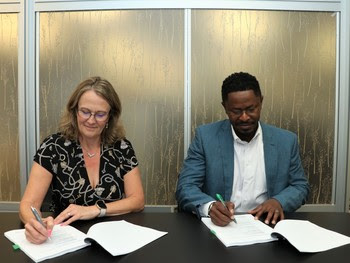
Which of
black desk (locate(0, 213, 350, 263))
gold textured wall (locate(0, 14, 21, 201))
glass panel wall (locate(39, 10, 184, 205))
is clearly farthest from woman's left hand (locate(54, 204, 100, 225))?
gold textured wall (locate(0, 14, 21, 201))

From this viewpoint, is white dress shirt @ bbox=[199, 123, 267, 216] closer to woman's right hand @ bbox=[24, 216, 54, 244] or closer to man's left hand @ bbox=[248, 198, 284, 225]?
man's left hand @ bbox=[248, 198, 284, 225]

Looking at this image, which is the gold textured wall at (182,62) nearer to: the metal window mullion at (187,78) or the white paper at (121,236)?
the metal window mullion at (187,78)

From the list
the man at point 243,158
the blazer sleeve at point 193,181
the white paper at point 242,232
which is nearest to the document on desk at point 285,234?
the white paper at point 242,232

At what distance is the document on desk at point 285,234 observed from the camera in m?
1.16

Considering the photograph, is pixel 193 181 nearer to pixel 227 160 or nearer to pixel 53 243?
pixel 227 160

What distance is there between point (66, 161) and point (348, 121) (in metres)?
2.25

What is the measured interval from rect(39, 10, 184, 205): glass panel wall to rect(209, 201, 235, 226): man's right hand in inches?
56.5

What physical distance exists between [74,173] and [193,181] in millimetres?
628

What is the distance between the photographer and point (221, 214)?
1.35m

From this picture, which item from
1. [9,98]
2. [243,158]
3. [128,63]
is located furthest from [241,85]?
[9,98]

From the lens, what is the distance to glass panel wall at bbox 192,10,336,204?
2.72 metres

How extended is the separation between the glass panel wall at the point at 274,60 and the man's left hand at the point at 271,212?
1.32m

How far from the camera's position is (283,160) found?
1.91 meters

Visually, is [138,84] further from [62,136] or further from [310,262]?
[310,262]
